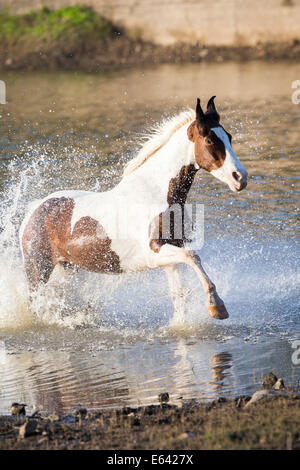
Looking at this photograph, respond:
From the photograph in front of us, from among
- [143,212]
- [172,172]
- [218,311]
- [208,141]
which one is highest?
[208,141]

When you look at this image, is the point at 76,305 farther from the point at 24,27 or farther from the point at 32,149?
the point at 24,27

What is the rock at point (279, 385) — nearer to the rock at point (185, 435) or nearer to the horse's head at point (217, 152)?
the rock at point (185, 435)

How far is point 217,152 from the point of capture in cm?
596

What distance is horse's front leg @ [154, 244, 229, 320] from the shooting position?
6.00 metres

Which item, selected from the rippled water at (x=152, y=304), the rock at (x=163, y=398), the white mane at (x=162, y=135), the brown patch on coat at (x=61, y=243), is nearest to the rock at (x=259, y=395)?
the rippled water at (x=152, y=304)

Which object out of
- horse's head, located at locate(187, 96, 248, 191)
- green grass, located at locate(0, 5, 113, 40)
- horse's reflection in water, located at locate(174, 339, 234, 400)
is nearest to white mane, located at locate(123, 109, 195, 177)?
horse's head, located at locate(187, 96, 248, 191)

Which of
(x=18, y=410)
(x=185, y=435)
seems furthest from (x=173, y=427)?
(x=18, y=410)

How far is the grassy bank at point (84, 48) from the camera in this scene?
2692cm

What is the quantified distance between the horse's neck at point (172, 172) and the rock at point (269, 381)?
5.66 ft

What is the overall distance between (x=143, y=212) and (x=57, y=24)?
80.3 feet

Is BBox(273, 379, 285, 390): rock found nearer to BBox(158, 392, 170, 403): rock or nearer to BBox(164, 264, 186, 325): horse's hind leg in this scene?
BBox(158, 392, 170, 403): rock

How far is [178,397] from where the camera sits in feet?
17.0

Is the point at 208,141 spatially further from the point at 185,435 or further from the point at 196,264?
the point at 185,435
